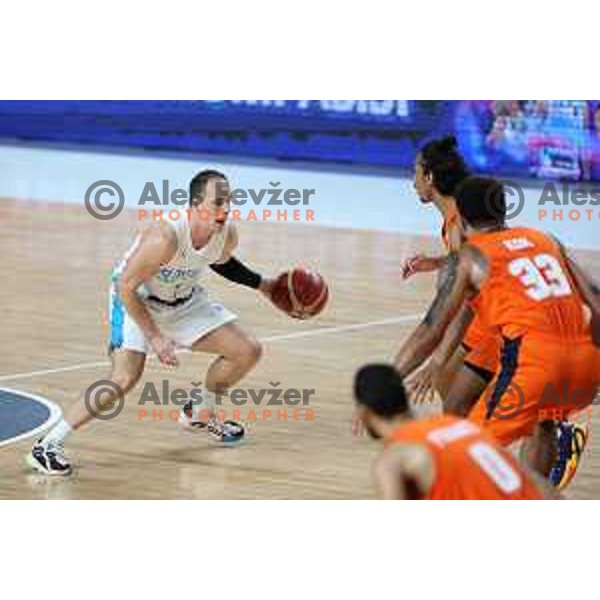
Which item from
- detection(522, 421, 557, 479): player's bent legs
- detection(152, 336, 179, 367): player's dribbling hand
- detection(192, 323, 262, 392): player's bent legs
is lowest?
detection(522, 421, 557, 479): player's bent legs

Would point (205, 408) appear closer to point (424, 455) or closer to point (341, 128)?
point (424, 455)

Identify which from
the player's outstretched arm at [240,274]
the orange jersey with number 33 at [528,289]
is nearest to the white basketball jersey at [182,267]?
the player's outstretched arm at [240,274]

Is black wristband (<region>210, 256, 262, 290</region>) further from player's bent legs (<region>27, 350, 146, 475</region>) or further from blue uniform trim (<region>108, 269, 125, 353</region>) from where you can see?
player's bent legs (<region>27, 350, 146, 475</region>)

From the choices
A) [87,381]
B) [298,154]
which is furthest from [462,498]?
[298,154]

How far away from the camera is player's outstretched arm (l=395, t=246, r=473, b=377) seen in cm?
787

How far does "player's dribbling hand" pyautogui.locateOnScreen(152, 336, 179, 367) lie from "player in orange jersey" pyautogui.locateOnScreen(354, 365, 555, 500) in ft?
9.66

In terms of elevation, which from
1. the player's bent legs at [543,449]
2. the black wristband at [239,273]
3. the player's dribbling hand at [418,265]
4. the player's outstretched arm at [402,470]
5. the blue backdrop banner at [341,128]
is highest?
the blue backdrop banner at [341,128]

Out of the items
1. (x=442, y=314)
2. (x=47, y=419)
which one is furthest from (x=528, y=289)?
(x=47, y=419)

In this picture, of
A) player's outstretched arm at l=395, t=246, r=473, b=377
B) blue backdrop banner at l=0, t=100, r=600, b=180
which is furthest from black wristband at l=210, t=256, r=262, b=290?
blue backdrop banner at l=0, t=100, r=600, b=180

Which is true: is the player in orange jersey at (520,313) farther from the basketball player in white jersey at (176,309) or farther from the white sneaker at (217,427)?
the white sneaker at (217,427)

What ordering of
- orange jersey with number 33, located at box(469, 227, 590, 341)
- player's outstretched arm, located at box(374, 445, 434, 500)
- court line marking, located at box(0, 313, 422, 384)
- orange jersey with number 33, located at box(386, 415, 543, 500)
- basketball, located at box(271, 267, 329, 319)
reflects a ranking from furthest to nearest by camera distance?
court line marking, located at box(0, 313, 422, 384), basketball, located at box(271, 267, 329, 319), orange jersey with number 33, located at box(469, 227, 590, 341), orange jersey with number 33, located at box(386, 415, 543, 500), player's outstretched arm, located at box(374, 445, 434, 500)

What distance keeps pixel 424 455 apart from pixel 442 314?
6.88 ft

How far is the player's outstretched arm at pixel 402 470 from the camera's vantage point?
5.80 metres

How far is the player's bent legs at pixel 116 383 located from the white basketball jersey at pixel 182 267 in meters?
0.38
